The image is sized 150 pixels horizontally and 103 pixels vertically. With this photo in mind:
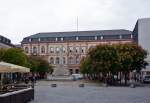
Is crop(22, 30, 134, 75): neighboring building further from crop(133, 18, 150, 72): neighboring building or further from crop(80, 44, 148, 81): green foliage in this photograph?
crop(80, 44, 148, 81): green foliage

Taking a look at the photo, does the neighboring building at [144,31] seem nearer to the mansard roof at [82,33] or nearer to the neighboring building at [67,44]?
the mansard roof at [82,33]

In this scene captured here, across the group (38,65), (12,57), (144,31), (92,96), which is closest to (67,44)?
(38,65)

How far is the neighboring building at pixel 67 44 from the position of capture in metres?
159

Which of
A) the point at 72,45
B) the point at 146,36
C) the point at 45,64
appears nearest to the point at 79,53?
the point at 72,45

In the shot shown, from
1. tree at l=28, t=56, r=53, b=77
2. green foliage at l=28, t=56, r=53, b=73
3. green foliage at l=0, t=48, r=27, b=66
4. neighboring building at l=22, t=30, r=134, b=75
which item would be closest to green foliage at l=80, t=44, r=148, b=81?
green foliage at l=0, t=48, r=27, b=66

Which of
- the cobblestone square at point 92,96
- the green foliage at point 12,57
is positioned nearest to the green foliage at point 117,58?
the green foliage at point 12,57

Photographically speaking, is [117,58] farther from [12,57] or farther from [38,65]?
[38,65]

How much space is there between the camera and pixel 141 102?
29.1 m

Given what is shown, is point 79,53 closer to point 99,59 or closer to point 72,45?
point 72,45

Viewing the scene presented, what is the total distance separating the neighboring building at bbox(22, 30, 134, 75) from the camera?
159 m

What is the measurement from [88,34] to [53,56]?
50.9 feet

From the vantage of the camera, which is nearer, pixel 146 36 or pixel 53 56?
pixel 146 36

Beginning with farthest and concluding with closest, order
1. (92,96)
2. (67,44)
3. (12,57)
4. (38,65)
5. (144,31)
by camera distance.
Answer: (67,44) < (38,65) < (144,31) < (12,57) < (92,96)

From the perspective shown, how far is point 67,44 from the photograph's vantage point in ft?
531
